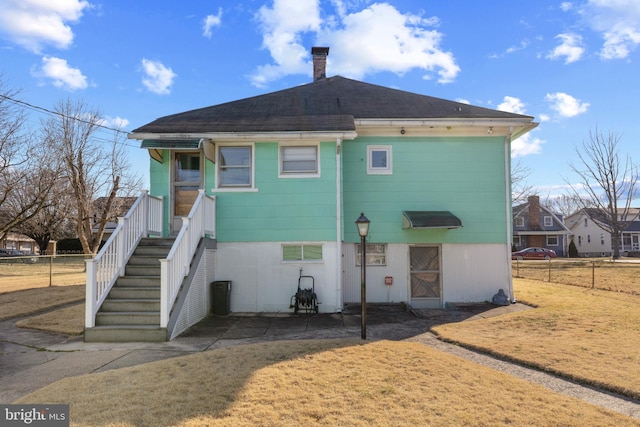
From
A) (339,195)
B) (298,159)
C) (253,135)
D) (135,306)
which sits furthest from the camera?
(298,159)

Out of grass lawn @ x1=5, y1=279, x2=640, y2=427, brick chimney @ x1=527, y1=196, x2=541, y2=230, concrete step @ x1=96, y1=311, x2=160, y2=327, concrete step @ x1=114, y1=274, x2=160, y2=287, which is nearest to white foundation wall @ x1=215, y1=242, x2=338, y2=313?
concrete step @ x1=114, y1=274, x2=160, y2=287

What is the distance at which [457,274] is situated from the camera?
38.0 ft

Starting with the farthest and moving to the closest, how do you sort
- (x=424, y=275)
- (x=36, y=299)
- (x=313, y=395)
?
1. (x=36, y=299)
2. (x=424, y=275)
3. (x=313, y=395)

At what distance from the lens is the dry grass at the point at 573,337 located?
5332 millimetres

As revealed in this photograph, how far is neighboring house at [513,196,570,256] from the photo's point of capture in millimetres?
43844

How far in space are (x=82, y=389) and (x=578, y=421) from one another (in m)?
5.28

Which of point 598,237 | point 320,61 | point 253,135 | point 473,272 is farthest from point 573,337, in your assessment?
point 598,237

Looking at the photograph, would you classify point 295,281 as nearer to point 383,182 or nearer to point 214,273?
point 214,273

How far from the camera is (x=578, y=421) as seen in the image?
12.7 ft

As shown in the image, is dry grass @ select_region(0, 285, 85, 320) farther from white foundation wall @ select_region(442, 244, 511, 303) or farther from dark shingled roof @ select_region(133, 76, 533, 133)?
white foundation wall @ select_region(442, 244, 511, 303)

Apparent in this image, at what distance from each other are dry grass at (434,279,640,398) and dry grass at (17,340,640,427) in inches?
38.9

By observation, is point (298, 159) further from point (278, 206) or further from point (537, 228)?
point (537, 228)

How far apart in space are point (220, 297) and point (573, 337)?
7506 mm

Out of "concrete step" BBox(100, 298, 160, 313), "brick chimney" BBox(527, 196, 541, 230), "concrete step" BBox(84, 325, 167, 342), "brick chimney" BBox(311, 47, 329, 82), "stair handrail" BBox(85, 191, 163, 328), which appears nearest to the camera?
"concrete step" BBox(84, 325, 167, 342)
